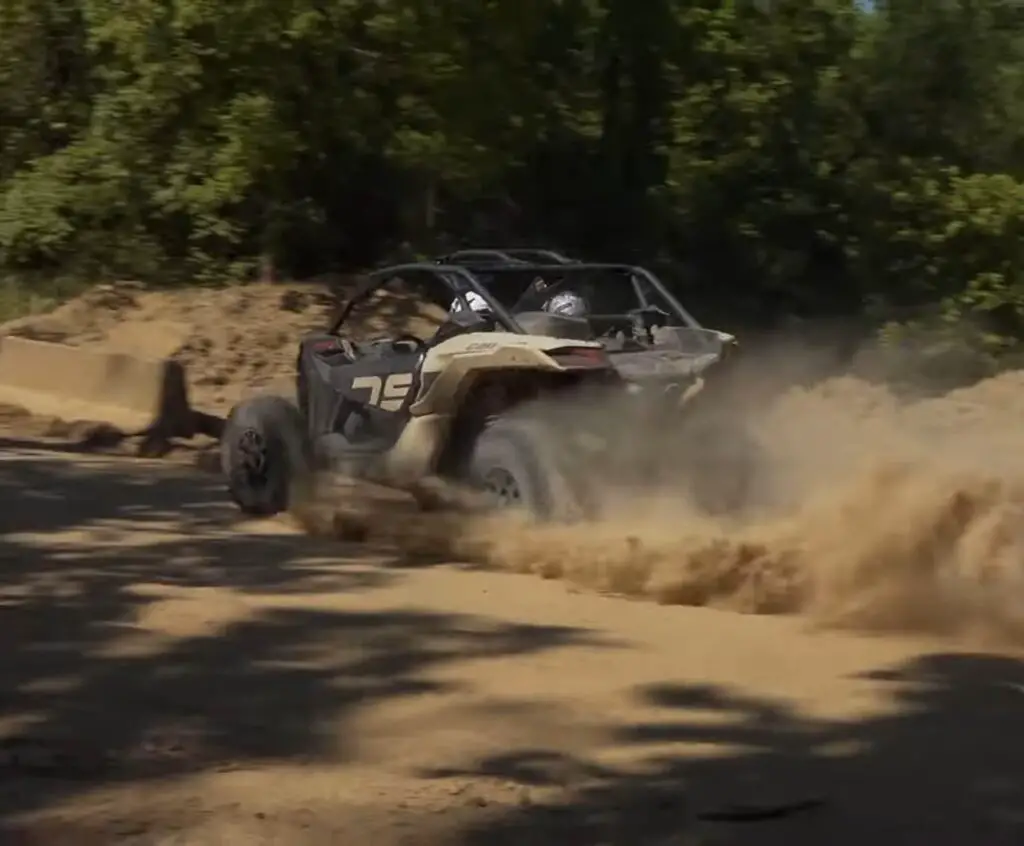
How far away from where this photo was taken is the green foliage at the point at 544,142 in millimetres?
17500

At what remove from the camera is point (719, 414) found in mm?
9336

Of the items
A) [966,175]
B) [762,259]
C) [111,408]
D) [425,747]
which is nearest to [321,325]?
[111,408]

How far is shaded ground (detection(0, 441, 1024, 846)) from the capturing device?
4578mm

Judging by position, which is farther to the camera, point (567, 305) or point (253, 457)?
point (253, 457)

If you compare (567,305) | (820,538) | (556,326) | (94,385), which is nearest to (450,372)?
(556,326)

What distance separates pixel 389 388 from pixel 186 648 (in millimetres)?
3147

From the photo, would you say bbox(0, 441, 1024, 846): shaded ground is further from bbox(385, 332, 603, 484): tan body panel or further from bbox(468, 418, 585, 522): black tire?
bbox(385, 332, 603, 484): tan body panel

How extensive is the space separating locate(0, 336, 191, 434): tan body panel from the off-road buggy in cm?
360

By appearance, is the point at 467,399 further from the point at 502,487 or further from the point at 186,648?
the point at 186,648

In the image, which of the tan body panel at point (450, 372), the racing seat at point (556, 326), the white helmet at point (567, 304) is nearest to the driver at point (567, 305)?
the white helmet at point (567, 304)

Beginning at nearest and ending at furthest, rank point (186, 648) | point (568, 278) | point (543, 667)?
point (543, 667)
point (186, 648)
point (568, 278)

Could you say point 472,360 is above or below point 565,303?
below

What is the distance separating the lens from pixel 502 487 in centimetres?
868

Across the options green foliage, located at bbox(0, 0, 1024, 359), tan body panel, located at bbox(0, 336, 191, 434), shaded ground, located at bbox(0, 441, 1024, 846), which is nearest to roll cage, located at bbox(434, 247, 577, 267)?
shaded ground, located at bbox(0, 441, 1024, 846)
